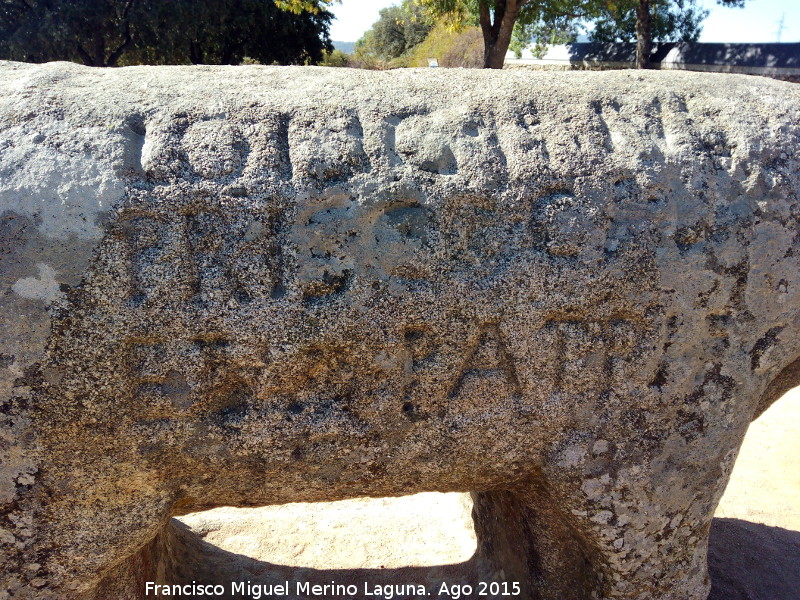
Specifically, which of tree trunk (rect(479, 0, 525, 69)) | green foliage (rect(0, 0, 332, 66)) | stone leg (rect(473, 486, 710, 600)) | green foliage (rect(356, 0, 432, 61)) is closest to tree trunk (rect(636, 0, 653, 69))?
tree trunk (rect(479, 0, 525, 69))

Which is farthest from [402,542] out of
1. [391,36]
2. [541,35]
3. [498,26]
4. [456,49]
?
[391,36]

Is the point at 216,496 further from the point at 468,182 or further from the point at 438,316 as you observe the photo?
the point at 468,182

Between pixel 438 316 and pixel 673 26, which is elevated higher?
pixel 673 26

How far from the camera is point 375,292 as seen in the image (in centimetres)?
136

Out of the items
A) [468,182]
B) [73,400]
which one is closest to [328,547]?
[73,400]

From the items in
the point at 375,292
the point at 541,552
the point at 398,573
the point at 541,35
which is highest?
the point at 541,35

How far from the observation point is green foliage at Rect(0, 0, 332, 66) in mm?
9781

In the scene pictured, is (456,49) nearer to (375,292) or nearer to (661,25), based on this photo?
(661,25)

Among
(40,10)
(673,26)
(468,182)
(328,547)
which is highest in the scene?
(673,26)

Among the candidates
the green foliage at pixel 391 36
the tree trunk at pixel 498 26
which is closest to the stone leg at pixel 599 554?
the tree trunk at pixel 498 26

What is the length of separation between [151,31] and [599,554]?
11.0 meters

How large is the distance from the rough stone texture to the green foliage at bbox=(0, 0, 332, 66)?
865 centimetres

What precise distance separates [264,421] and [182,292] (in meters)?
0.34

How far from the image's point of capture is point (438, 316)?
4.58 feet
